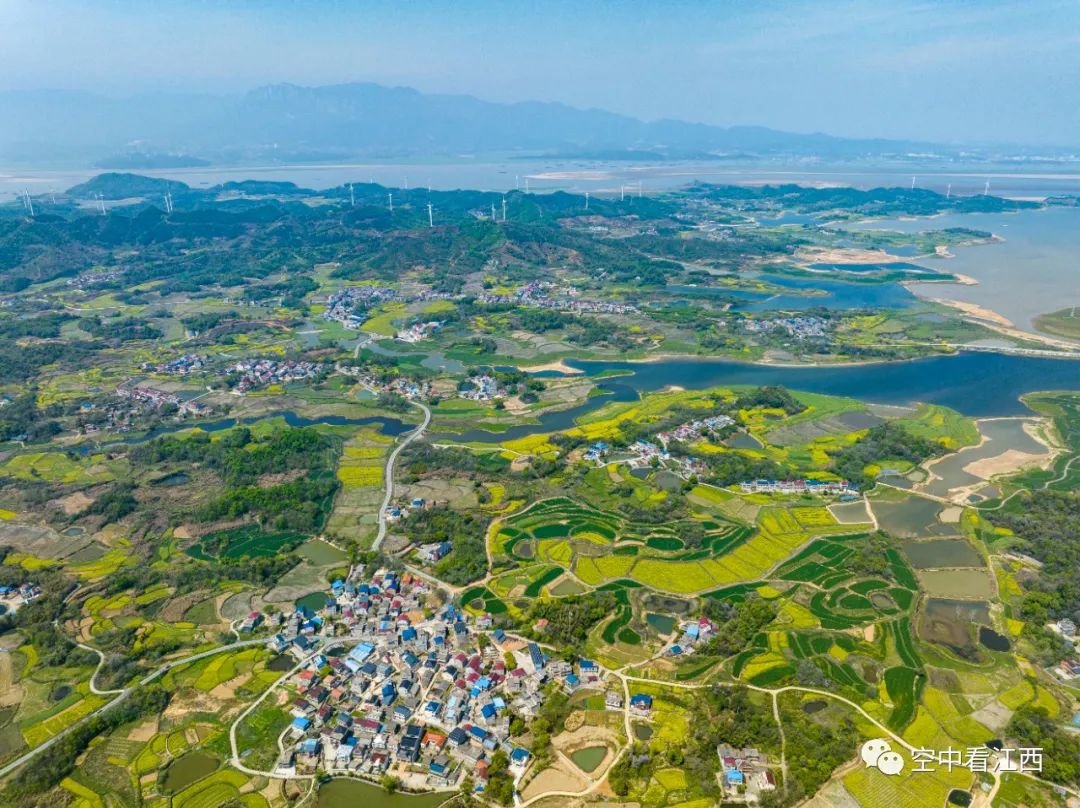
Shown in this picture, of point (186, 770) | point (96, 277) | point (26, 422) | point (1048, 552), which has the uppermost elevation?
point (1048, 552)

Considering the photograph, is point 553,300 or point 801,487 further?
point 553,300

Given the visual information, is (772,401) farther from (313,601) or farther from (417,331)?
(417,331)

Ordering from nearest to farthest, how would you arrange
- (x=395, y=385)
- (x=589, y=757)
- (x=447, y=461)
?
(x=589, y=757), (x=447, y=461), (x=395, y=385)

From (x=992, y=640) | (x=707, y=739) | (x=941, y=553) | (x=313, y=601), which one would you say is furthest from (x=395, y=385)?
(x=992, y=640)

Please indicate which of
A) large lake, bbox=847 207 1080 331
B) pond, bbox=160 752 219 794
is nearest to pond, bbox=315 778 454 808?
pond, bbox=160 752 219 794

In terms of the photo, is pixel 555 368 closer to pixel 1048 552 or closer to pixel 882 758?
pixel 1048 552

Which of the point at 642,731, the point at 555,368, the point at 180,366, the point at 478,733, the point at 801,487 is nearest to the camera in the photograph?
the point at 478,733

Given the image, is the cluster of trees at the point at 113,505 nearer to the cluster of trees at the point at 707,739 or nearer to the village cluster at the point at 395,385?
→ the village cluster at the point at 395,385

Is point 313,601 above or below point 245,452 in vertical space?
below
